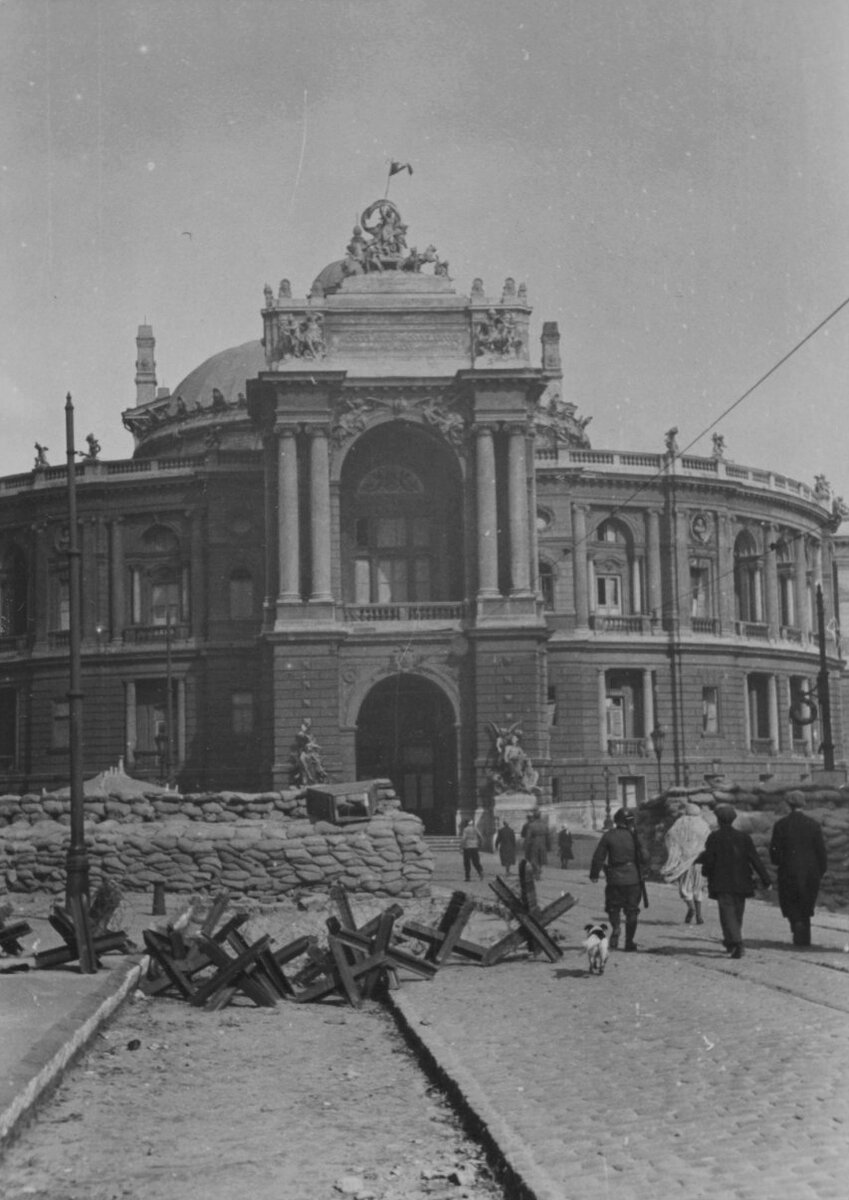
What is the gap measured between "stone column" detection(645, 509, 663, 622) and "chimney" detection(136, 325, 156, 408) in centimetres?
2752

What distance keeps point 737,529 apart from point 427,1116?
53.6 meters

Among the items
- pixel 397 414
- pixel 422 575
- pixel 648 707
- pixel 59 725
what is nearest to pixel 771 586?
pixel 648 707

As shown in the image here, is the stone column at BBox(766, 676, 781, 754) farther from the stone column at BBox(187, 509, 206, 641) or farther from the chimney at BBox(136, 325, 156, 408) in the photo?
the chimney at BBox(136, 325, 156, 408)

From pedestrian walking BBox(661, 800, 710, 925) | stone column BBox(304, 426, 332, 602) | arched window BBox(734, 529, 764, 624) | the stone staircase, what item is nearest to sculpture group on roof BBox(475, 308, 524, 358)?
stone column BBox(304, 426, 332, 602)

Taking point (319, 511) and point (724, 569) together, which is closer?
point (319, 511)

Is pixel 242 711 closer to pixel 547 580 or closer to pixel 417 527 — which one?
pixel 417 527

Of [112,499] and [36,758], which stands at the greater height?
[112,499]

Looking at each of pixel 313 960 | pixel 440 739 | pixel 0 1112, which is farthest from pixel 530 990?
pixel 440 739

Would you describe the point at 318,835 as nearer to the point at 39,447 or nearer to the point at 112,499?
the point at 112,499

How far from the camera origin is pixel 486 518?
48.9 metres

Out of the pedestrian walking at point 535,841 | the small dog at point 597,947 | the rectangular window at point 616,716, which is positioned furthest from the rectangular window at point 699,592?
the small dog at point 597,947

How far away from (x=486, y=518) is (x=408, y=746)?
8.56 meters

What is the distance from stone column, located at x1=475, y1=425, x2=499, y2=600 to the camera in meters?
48.8

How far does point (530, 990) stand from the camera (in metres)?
14.5
